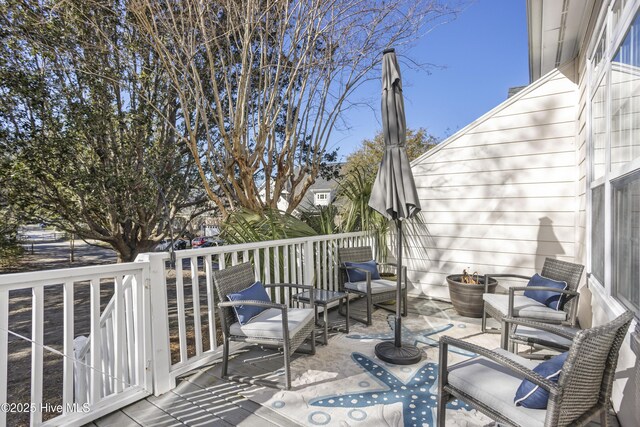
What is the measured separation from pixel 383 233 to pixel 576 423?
3.92m

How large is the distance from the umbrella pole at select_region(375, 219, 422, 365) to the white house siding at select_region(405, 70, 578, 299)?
2.28 meters

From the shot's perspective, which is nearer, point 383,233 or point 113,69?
point 383,233

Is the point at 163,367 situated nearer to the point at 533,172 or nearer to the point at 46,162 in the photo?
the point at 533,172

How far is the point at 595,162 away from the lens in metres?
3.09

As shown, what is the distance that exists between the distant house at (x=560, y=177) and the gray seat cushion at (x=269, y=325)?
213 cm

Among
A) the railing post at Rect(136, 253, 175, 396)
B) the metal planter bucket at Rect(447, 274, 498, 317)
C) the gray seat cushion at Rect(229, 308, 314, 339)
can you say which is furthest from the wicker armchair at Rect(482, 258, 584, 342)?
the railing post at Rect(136, 253, 175, 396)

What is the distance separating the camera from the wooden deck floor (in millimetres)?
2148

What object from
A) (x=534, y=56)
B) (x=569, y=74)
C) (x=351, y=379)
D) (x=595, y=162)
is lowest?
(x=351, y=379)

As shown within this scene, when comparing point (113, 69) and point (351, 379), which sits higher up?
point (113, 69)

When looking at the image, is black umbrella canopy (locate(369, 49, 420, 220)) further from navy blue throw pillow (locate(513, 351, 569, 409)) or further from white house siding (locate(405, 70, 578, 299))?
white house siding (locate(405, 70, 578, 299))

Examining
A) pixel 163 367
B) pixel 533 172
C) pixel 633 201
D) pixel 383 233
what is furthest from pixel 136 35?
pixel 633 201

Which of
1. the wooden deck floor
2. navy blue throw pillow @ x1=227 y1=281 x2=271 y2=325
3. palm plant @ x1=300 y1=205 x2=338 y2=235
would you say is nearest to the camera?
the wooden deck floor

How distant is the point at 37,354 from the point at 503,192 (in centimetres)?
516

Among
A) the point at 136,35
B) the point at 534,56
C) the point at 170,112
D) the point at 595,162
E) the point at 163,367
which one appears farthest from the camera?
the point at 170,112
